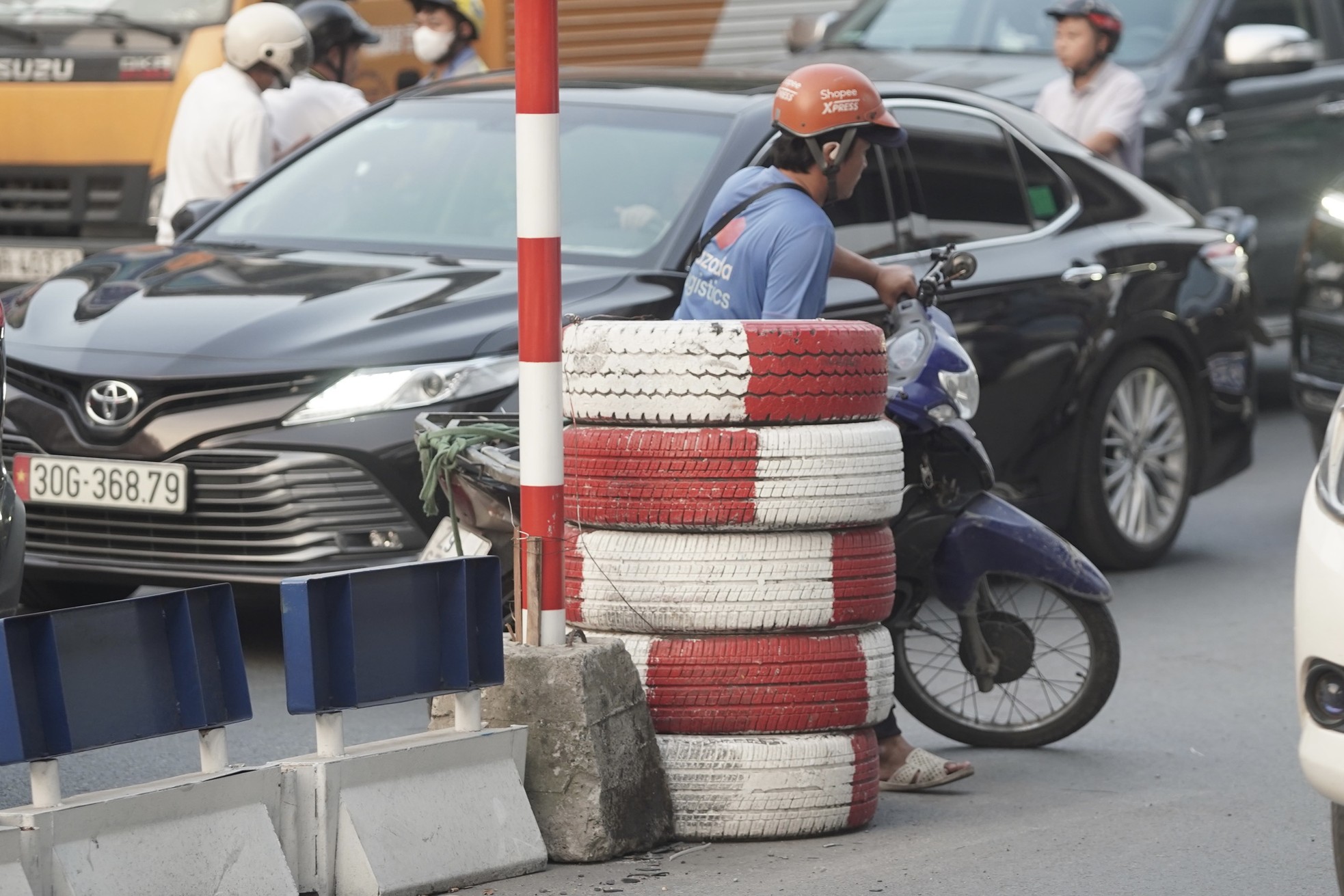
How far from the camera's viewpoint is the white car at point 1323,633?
12.8 ft

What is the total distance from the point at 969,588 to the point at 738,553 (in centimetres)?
109

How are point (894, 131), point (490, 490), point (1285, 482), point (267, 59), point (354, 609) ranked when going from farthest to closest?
point (1285, 482), point (267, 59), point (894, 131), point (490, 490), point (354, 609)

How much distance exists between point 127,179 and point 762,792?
7.06 m

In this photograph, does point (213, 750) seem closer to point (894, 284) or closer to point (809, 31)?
point (894, 284)

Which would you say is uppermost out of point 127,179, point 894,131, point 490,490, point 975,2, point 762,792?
point 975,2

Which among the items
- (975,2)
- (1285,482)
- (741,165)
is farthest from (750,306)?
(975,2)

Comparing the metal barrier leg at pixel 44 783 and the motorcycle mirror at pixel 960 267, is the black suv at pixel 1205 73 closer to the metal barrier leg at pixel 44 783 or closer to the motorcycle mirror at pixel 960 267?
the motorcycle mirror at pixel 960 267

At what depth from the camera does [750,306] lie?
18.7ft

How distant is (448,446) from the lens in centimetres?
539

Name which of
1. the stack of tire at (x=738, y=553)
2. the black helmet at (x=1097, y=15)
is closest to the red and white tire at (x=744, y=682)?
the stack of tire at (x=738, y=553)

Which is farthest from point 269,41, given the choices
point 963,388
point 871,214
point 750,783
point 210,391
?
point 750,783

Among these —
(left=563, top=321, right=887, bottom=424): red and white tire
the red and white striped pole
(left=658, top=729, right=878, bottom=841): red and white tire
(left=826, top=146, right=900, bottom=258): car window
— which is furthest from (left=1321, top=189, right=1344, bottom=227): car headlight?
the red and white striped pole

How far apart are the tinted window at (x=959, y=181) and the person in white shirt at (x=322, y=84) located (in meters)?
2.62

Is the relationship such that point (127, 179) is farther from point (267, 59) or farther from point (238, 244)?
point (238, 244)
